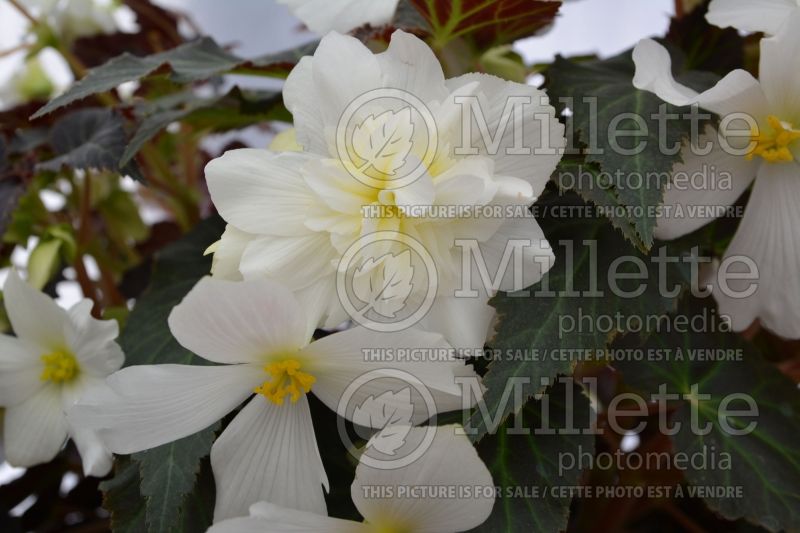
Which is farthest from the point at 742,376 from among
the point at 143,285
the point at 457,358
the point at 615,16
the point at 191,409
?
the point at 615,16

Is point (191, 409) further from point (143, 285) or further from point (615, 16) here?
point (615, 16)

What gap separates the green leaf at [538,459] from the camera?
35 centimetres

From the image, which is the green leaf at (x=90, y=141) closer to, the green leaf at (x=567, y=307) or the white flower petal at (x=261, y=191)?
the white flower petal at (x=261, y=191)

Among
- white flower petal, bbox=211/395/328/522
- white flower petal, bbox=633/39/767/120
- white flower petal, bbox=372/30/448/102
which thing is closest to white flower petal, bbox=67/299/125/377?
white flower petal, bbox=211/395/328/522

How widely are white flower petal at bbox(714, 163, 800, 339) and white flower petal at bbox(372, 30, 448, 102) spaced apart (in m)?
0.18

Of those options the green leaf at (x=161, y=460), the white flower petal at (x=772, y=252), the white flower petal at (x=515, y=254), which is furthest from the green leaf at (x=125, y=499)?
the white flower petal at (x=772, y=252)

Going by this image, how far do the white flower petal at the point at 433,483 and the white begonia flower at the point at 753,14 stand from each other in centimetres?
25

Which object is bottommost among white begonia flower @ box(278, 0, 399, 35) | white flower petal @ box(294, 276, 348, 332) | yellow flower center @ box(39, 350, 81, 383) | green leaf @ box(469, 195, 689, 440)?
yellow flower center @ box(39, 350, 81, 383)

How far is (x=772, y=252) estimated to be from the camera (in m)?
0.39

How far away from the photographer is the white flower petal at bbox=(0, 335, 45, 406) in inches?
17.7

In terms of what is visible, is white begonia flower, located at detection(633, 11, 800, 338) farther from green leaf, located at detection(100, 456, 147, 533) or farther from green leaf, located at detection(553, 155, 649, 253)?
green leaf, located at detection(100, 456, 147, 533)

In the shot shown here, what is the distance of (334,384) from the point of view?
1.18ft

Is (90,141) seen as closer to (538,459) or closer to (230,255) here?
(230,255)

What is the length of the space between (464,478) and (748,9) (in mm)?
273
